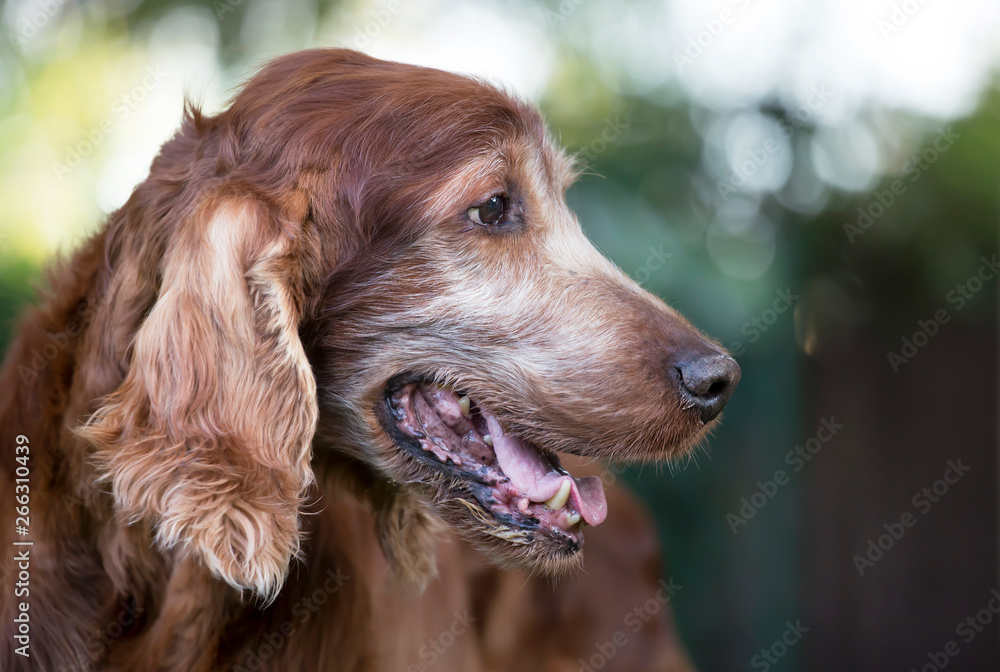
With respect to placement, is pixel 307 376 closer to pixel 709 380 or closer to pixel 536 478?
pixel 536 478

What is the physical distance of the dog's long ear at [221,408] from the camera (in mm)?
1559

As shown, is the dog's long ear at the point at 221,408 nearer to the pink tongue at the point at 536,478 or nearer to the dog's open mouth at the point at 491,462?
the dog's open mouth at the point at 491,462

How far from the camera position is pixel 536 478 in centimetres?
189

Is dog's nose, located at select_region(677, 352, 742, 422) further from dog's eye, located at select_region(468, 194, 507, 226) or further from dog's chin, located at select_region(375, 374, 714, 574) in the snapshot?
dog's eye, located at select_region(468, 194, 507, 226)

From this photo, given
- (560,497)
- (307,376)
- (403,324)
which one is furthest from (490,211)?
(560,497)

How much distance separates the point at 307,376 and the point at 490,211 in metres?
→ 0.60

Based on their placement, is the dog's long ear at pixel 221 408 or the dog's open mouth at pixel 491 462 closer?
the dog's long ear at pixel 221 408

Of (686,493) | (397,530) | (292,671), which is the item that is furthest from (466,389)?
(686,493)

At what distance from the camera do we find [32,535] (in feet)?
5.67

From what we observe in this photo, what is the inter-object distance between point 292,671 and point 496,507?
61 cm

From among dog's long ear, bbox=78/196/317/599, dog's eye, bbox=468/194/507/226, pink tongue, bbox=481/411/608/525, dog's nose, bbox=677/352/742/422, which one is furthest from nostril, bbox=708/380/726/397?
dog's long ear, bbox=78/196/317/599

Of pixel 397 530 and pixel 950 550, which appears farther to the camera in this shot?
pixel 950 550

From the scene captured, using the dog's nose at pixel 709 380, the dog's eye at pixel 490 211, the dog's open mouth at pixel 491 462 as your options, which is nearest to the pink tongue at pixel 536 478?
the dog's open mouth at pixel 491 462

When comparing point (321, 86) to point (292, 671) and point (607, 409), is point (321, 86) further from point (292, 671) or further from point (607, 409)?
point (292, 671)
